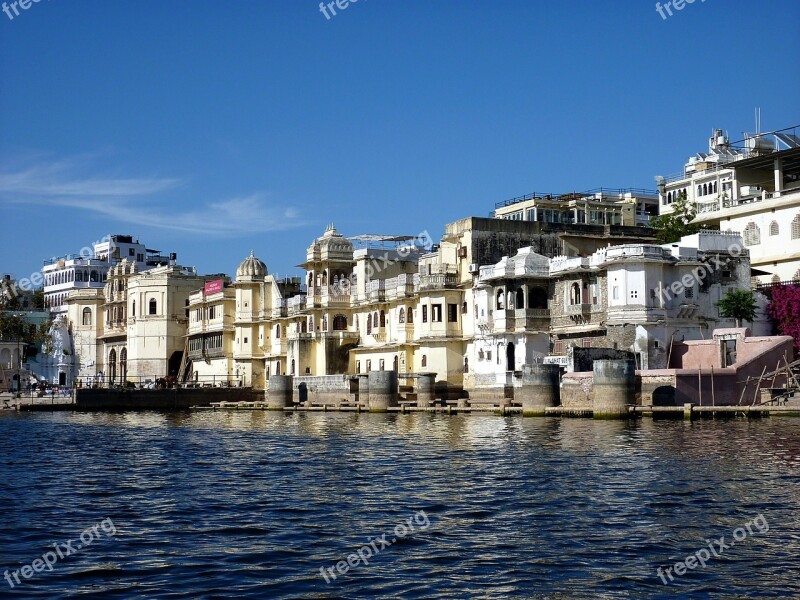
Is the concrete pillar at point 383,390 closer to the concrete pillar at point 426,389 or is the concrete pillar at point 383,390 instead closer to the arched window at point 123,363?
the concrete pillar at point 426,389

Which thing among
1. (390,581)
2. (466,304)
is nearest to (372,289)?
(466,304)

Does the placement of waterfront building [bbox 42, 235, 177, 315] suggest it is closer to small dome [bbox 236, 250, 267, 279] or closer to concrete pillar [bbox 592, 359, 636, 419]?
small dome [bbox 236, 250, 267, 279]

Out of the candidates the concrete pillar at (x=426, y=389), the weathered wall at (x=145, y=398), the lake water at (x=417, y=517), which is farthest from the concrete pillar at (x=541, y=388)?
the weathered wall at (x=145, y=398)

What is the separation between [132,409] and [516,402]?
33321 millimetres

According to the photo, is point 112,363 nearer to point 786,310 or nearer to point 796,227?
point 796,227

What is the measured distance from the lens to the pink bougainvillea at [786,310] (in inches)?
2207

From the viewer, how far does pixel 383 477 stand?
29.2 m

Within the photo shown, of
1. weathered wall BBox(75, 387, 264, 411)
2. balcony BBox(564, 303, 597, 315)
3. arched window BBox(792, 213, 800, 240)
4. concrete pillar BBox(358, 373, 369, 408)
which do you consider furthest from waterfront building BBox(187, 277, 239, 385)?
arched window BBox(792, 213, 800, 240)

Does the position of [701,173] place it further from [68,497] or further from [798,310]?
[68,497]

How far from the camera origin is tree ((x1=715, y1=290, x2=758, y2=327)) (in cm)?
5391

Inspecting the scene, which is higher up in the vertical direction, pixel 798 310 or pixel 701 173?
pixel 701 173

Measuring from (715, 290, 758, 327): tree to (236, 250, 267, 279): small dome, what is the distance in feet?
145

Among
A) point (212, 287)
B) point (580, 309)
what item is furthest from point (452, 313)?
point (212, 287)

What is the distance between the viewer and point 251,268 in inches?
3504
